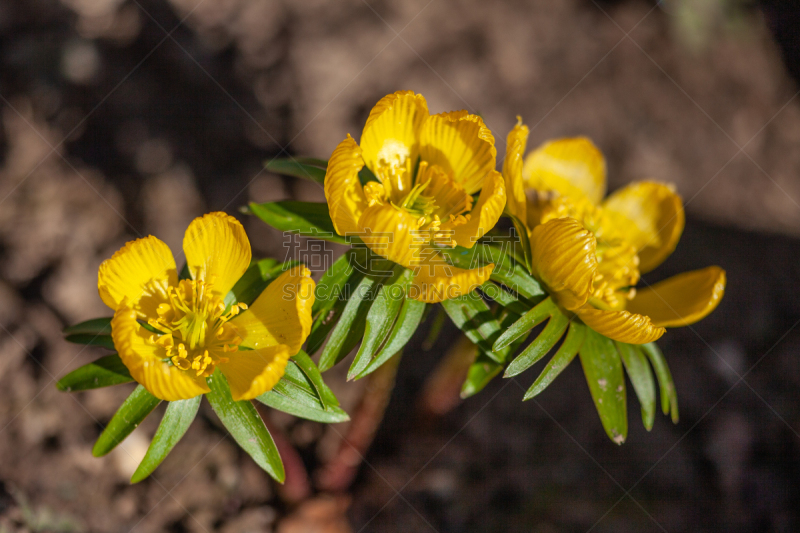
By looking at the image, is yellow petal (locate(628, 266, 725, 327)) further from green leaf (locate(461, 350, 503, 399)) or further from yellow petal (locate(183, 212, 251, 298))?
yellow petal (locate(183, 212, 251, 298))

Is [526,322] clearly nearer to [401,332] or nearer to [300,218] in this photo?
[401,332]

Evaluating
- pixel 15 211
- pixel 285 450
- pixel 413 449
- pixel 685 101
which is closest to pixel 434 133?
pixel 285 450

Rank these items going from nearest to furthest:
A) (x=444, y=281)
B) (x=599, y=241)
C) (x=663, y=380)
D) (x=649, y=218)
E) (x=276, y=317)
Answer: (x=444, y=281), (x=276, y=317), (x=663, y=380), (x=599, y=241), (x=649, y=218)

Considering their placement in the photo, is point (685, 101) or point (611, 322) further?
point (685, 101)

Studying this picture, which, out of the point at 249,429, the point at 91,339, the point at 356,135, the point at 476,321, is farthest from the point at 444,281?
the point at 356,135

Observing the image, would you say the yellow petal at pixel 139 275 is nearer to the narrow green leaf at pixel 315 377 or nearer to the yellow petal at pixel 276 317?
the yellow petal at pixel 276 317

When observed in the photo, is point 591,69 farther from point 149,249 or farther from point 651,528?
point 149,249
